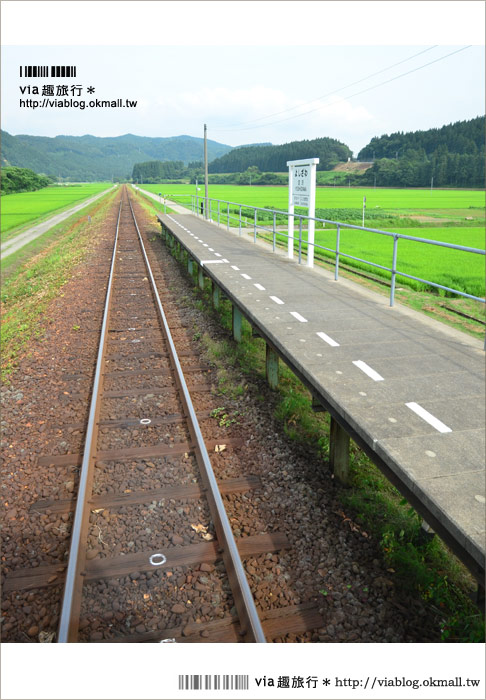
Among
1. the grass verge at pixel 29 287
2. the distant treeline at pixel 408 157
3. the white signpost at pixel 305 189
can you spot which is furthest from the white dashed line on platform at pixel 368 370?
the distant treeline at pixel 408 157

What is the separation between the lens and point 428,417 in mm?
4258

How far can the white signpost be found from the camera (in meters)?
11.5

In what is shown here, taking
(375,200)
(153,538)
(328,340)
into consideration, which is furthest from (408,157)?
(153,538)

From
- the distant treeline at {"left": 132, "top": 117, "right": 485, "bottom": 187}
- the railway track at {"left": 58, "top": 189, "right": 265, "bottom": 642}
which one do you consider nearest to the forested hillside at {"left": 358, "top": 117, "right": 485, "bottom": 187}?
the distant treeline at {"left": 132, "top": 117, "right": 485, "bottom": 187}

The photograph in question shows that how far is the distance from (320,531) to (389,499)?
2.78 feet

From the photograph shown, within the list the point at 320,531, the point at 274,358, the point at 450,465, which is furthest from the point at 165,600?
the point at 274,358

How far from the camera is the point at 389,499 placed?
4.61 metres

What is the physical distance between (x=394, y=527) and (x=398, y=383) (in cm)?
133

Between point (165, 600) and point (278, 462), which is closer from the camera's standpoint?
point (165, 600)

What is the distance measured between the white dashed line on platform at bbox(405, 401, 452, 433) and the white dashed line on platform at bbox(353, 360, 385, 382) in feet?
1.89

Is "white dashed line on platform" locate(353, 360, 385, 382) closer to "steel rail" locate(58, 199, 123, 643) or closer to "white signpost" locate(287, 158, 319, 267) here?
"steel rail" locate(58, 199, 123, 643)

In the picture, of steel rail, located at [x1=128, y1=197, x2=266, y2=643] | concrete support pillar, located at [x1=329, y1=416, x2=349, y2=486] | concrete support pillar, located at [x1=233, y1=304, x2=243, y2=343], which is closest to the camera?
steel rail, located at [x1=128, y1=197, x2=266, y2=643]

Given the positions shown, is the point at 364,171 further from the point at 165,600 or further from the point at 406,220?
the point at 165,600

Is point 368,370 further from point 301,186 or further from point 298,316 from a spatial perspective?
point 301,186
